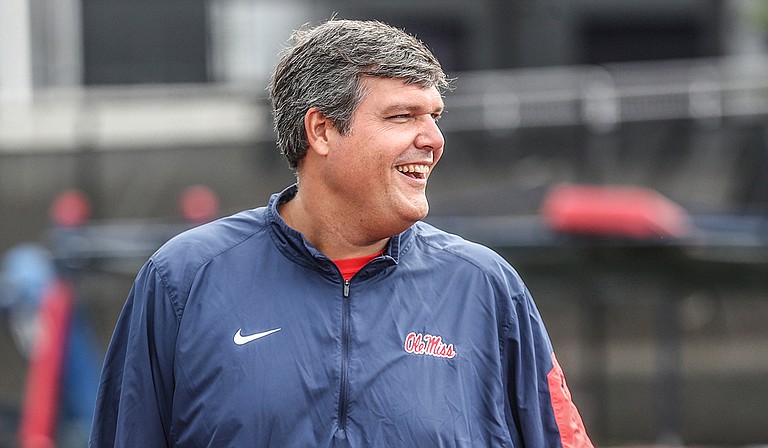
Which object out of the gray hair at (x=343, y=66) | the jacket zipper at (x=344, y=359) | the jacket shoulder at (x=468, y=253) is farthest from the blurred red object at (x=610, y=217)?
the jacket zipper at (x=344, y=359)

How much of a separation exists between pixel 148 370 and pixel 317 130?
61 centimetres

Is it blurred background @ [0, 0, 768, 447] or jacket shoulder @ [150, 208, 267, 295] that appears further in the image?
blurred background @ [0, 0, 768, 447]

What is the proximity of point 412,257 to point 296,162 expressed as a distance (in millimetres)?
346

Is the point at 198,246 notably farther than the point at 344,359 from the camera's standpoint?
Yes

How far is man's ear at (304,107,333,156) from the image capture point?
7.72 ft

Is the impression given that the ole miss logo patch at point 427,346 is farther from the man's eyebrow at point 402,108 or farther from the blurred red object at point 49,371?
the blurred red object at point 49,371

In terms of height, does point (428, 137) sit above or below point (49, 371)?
above

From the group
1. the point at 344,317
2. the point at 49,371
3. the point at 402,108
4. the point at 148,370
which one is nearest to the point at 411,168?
the point at 402,108

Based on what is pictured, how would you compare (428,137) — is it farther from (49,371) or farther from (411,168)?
(49,371)

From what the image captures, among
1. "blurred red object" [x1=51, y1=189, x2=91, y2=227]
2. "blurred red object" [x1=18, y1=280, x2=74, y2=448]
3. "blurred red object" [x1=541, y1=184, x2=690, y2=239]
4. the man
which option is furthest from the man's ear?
"blurred red object" [x1=51, y1=189, x2=91, y2=227]

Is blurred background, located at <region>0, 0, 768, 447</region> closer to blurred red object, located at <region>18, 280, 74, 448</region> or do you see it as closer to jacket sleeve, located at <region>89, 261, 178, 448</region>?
blurred red object, located at <region>18, 280, 74, 448</region>

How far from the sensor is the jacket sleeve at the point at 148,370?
2.29 m

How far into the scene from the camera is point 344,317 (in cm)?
226

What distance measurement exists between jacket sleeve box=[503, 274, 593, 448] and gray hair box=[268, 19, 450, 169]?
51 centimetres
